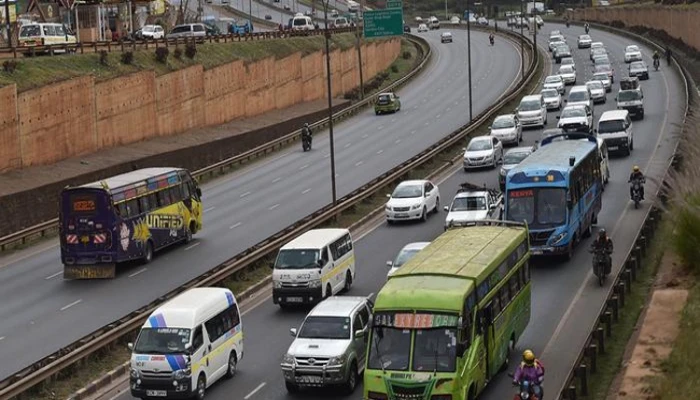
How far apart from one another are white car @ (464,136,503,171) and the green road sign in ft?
105

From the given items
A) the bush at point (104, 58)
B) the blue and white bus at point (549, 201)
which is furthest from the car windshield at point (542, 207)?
the bush at point (104, 58)

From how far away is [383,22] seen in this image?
296 ft

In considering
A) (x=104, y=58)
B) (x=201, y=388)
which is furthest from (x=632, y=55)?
(x=201, y=388)

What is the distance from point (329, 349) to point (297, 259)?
29.1ft

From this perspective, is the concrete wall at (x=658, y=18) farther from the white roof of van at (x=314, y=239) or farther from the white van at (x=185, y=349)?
the white van at (x=185, y=349)

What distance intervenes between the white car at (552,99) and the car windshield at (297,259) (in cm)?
4361

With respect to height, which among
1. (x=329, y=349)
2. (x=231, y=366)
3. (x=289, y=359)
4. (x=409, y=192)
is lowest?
(x=231, y=366)

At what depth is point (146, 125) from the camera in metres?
70.8

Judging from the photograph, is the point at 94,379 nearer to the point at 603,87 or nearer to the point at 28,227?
the point at 28,227

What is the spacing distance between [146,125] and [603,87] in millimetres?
28892

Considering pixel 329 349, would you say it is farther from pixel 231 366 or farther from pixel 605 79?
pixel 605 79

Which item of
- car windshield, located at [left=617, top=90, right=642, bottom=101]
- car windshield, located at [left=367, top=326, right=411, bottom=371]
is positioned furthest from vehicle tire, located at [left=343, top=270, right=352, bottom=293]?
car windshield, located at [left=617, top=90, right=642, bottom=101]

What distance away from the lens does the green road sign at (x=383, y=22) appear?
89.8 m

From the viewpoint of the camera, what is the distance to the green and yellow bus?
922 inches
